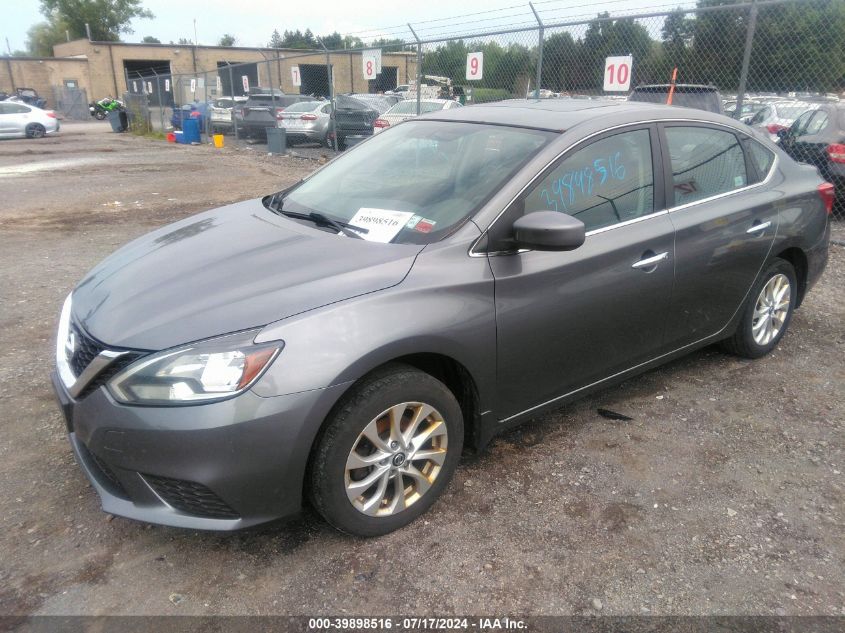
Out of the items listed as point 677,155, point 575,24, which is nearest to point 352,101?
point 575,24

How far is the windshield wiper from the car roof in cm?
97

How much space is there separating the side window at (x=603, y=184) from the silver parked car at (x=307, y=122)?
15.5 metres

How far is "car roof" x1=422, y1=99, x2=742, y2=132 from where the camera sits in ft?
10.6

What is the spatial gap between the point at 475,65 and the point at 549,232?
8.96 m

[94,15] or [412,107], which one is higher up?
[94,15]

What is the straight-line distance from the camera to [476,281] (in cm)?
269

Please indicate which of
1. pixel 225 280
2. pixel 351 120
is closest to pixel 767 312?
pixel 225 280

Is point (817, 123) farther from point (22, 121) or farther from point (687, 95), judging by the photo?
point (22, 121)

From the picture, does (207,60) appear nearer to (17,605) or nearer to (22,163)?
(22,163)

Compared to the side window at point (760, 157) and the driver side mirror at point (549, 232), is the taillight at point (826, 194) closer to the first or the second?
the side window at point (760, 157)

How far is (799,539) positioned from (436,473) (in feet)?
4.97

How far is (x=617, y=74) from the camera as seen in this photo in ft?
28.9

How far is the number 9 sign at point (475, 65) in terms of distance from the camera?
34.9 ft

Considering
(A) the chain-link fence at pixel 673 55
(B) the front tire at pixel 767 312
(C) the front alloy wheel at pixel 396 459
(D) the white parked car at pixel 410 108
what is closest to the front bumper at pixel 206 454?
(C) the front alloy wheel at pixel 396 459
